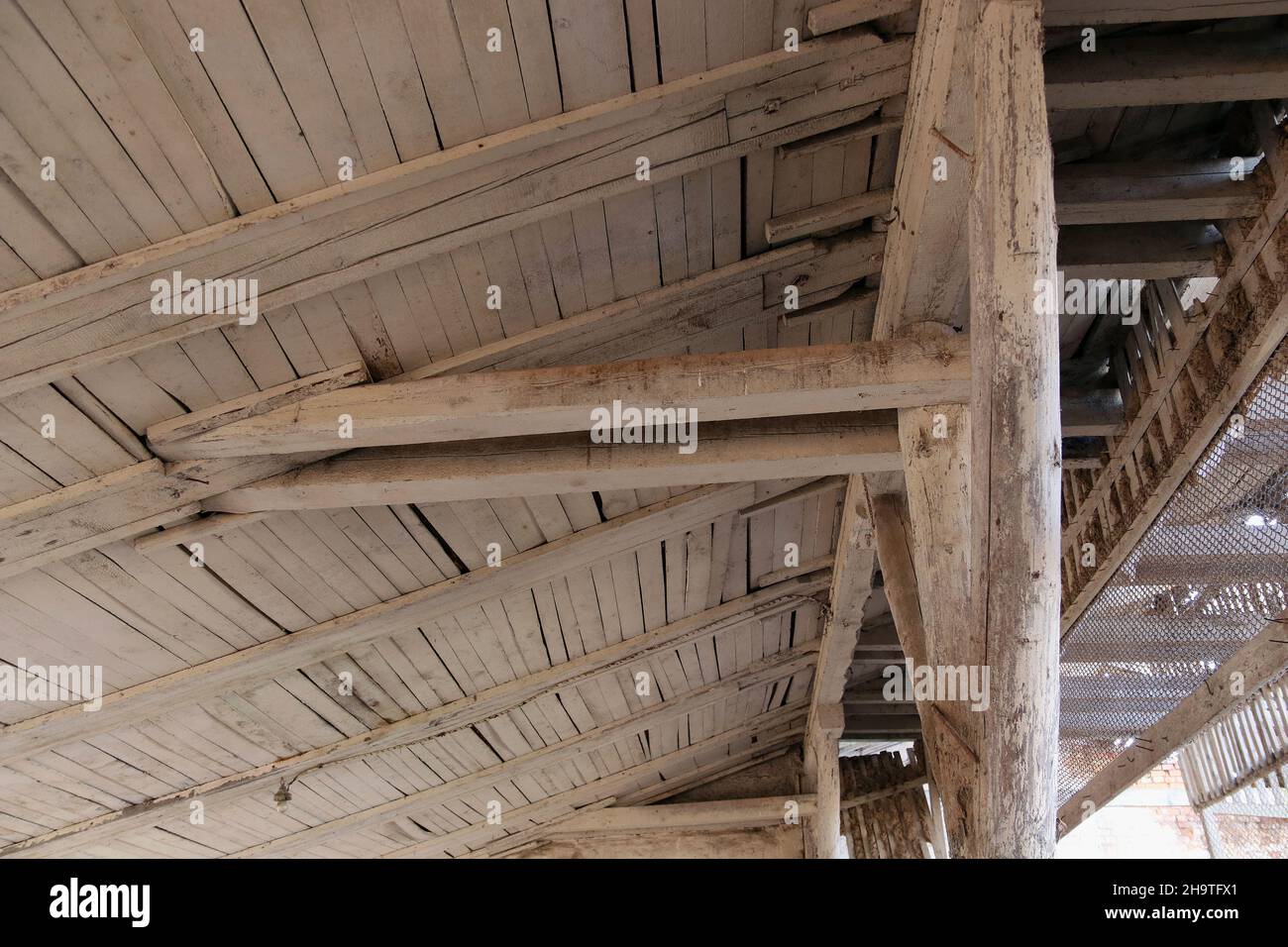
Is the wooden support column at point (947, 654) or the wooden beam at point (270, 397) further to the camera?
the wooden beam at point (270, 397)

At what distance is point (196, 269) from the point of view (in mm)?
→ 2338

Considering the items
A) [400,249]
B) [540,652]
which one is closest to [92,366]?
[400,249]

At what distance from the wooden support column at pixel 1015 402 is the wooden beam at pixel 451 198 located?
2.34 feet

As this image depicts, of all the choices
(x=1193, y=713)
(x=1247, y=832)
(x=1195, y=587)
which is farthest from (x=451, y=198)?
(x=1247, y=832)

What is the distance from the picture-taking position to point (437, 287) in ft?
9.09

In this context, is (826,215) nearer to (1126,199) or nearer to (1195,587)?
(1126,199)

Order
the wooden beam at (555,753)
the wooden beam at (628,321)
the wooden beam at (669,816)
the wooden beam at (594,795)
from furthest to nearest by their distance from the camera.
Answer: the wooden beam at (669,816) < the wooden beam at (594,795) < the wooden beam at (555,753) < the wooden beam at (628,321)

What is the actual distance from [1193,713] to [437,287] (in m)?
4.46

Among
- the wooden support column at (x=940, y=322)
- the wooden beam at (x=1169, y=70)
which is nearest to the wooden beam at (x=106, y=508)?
the wooden support column at (x=940, y=322)

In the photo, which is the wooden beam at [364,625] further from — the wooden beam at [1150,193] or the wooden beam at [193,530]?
the wooden beam at [1150,193]

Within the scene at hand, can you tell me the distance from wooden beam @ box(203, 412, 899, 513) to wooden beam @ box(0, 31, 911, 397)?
2.13ft

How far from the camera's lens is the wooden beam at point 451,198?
2305 millimetres

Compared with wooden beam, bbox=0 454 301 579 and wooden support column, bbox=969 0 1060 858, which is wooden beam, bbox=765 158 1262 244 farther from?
wooden beam, bbox=0 454 301 579

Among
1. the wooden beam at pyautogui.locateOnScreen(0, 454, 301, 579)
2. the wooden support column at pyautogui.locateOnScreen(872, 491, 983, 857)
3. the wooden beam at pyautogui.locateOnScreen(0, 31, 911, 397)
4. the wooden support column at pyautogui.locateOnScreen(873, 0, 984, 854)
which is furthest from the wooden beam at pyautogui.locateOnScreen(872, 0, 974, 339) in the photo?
the wooden beam at pyautogui.locateOnScreen(0, 454, 301, 579)
